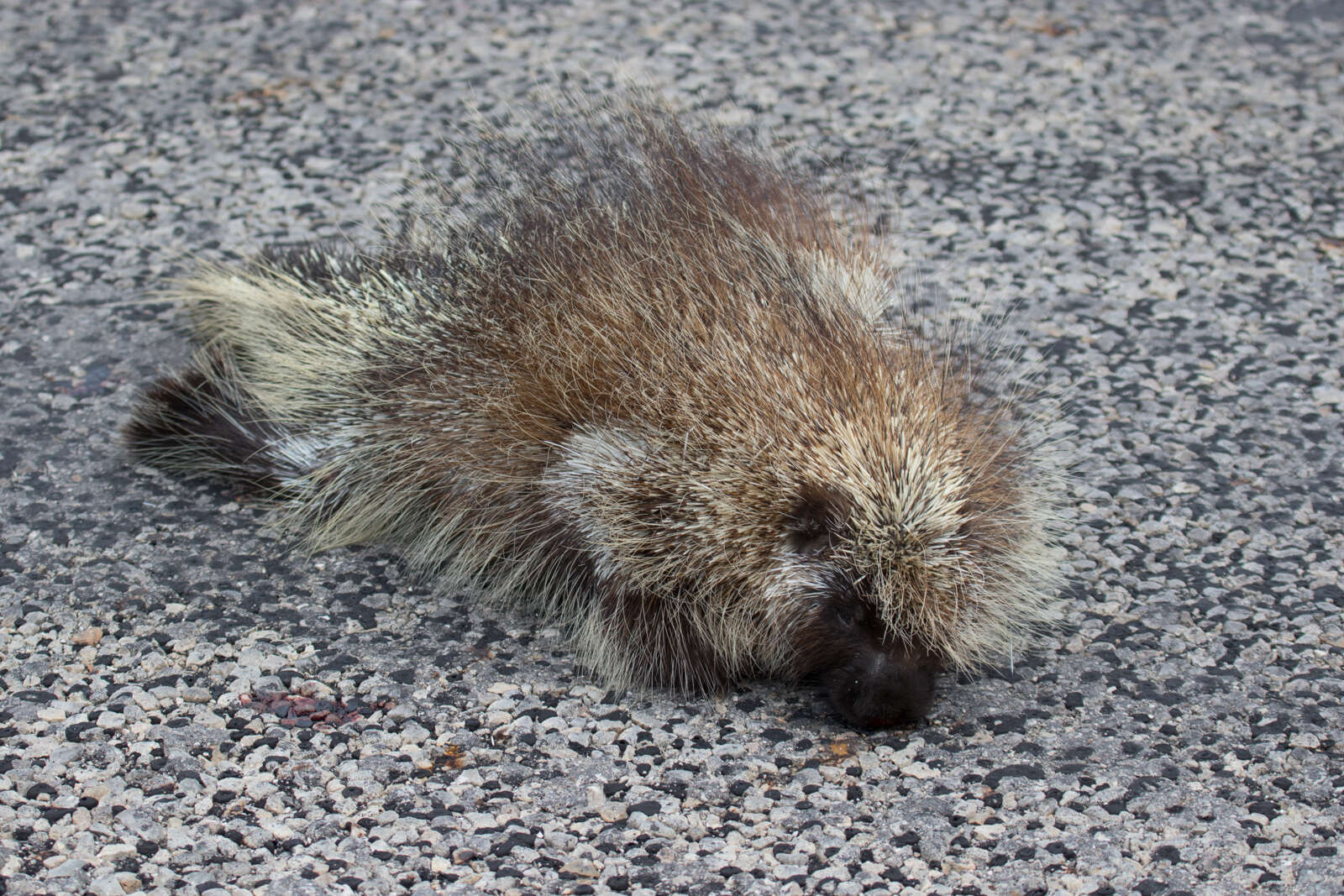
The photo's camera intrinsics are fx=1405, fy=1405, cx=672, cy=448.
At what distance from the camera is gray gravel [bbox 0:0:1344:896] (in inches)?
104

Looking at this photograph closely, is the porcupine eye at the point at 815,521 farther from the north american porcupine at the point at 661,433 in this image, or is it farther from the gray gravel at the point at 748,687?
the gray gravel at the point at 748,687

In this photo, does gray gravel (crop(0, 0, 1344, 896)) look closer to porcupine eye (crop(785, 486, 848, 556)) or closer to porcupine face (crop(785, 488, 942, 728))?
porcupine face (crop(785, 488, 942, 728))

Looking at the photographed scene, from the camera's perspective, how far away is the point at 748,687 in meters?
3.14

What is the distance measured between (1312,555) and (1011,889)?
4.90ft

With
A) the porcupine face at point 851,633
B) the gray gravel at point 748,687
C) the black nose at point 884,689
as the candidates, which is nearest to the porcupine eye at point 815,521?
the porcupine face at point 851,633

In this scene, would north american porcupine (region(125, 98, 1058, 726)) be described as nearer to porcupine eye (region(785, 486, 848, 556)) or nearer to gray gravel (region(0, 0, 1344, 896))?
porcupine eye (region(785, 486, 848, 556))

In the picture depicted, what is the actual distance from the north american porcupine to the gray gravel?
15cm

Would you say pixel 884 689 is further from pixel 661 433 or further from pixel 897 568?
pixel 661 433

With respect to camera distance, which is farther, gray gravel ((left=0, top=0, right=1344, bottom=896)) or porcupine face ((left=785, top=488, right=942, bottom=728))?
porcupine face ((left=785, top=488, right=942, bottom=728))

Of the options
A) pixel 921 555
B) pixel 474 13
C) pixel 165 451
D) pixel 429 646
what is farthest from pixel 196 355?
pixel 474 13

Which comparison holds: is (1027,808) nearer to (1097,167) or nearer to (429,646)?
(429,646)

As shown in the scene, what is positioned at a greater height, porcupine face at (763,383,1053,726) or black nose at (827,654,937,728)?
porcupine face at (763,383,1053,726)

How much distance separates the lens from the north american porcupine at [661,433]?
2.88 metres

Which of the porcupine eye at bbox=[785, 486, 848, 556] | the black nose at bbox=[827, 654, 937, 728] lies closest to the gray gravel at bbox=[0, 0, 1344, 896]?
the black nose at bbox=[827, 654, 937, 728]
